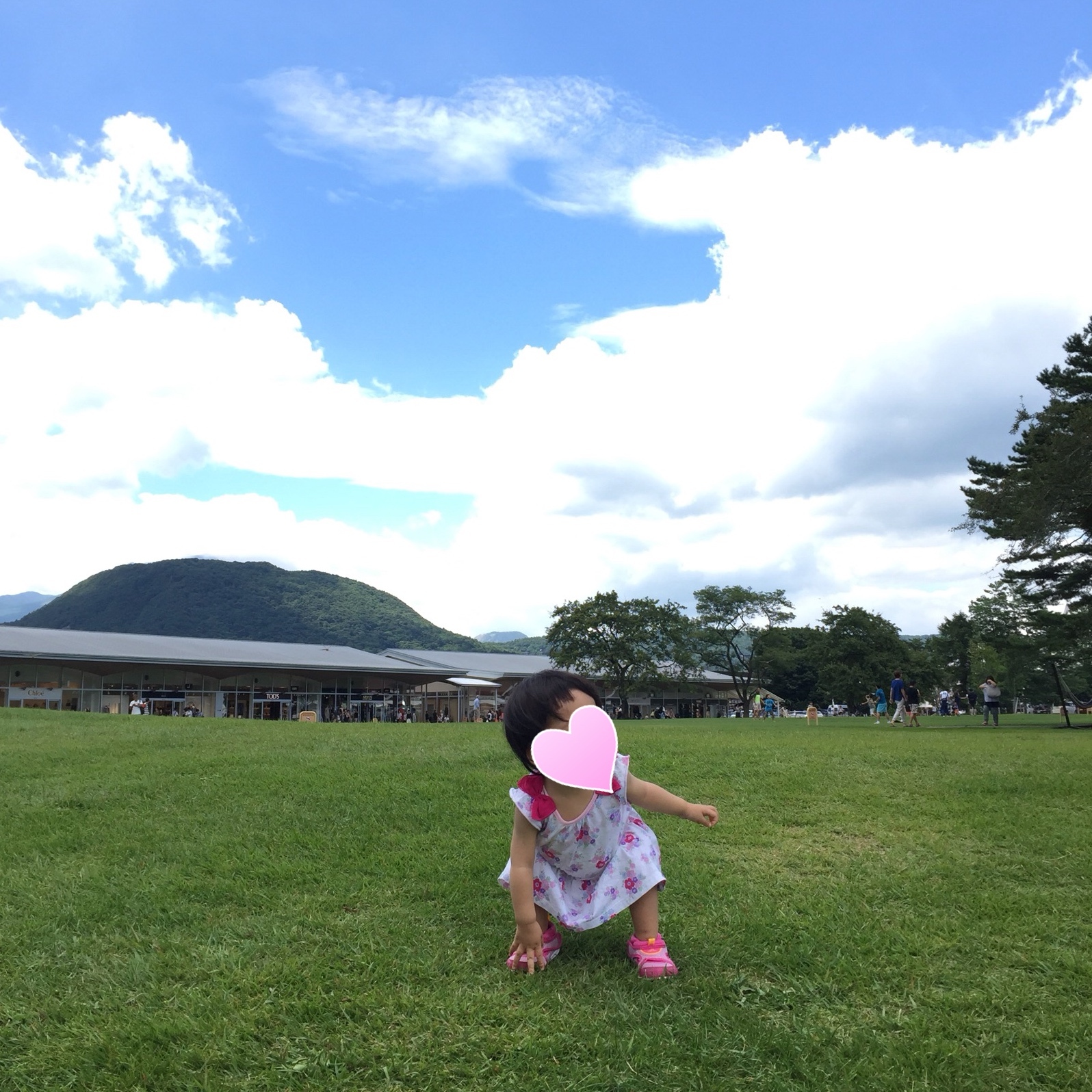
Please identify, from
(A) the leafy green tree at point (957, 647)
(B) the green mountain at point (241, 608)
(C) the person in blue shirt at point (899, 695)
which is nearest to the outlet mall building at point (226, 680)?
(C) the person in blue shirt at point (899, 695)

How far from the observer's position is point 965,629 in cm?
8388

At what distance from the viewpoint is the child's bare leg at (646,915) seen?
4.07m

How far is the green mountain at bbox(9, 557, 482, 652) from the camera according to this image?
118 metres

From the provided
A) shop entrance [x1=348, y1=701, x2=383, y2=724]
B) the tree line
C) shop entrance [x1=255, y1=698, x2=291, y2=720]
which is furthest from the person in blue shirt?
shop entrance [x1=255, y1=698, x2=291, y2=720]

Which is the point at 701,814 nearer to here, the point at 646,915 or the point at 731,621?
the point at 646,915

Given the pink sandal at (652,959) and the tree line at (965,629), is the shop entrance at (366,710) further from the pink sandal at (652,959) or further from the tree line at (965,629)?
the pink sandal at (652,959)

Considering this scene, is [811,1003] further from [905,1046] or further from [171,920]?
[171,920]

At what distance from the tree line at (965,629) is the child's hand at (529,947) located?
21.2 m

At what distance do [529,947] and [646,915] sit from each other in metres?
0.56

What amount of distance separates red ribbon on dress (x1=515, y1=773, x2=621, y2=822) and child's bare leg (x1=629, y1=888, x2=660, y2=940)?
506mm

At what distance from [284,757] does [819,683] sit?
61.3m

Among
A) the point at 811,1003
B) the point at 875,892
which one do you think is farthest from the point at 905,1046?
the point at 875,892

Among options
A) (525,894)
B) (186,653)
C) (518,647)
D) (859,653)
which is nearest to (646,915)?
(525,894)

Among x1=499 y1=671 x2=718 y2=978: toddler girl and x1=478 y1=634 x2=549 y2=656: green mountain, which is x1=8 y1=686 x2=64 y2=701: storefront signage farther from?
x1=478 y1=634 x2=549 y2=656: green mountain
